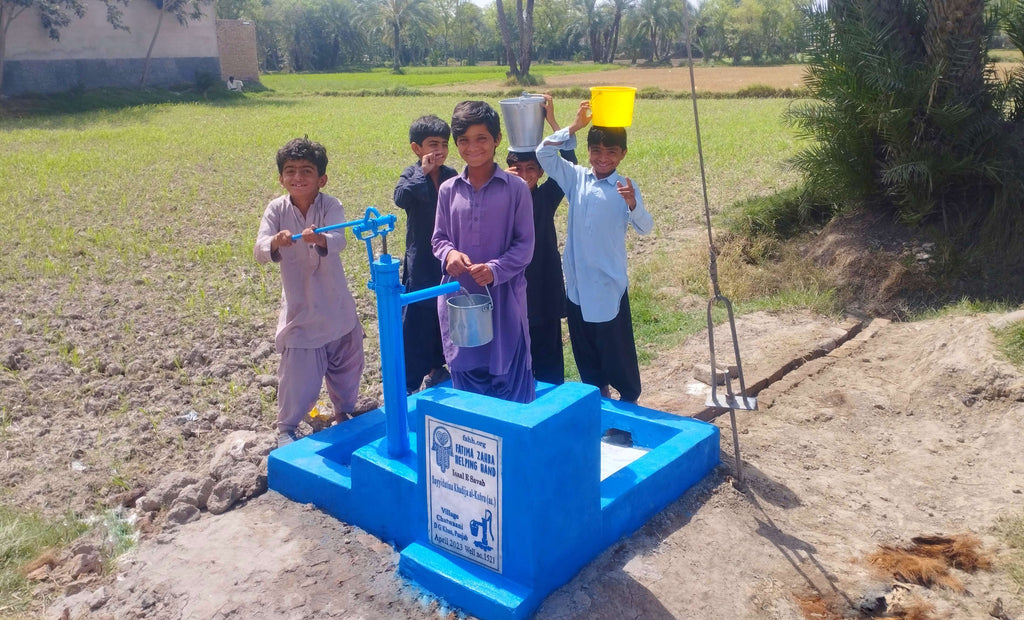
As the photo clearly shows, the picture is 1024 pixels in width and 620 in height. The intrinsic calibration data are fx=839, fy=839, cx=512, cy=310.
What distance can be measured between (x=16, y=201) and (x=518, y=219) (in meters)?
8.80

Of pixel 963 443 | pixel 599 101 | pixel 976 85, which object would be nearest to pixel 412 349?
pixel 599 101

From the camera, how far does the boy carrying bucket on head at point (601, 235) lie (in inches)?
141

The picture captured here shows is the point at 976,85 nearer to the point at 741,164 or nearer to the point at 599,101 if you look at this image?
the point at 599,101

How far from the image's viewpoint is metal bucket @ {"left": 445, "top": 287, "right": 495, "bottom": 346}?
293 cm

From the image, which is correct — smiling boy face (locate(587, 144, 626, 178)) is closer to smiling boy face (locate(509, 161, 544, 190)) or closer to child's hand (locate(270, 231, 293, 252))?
smiling boy face (locate(509, 161, 544, 190))

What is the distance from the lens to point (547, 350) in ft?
13.1

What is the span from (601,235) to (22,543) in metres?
2.52

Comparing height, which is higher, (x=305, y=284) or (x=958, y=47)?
(x=958, y=47)

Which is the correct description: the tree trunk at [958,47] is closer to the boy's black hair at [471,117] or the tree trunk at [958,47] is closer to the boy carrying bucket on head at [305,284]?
the boy's black hair at [471,117]

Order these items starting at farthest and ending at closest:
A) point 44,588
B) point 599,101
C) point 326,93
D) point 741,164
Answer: point 326,93 < point 741,164 < point 599,101 < point 44,588

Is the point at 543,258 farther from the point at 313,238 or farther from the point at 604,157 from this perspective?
the point at 313,238

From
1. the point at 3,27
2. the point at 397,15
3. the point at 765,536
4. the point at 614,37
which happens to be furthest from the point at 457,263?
the point at 614,37

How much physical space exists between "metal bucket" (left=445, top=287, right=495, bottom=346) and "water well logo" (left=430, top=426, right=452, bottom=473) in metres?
0.43

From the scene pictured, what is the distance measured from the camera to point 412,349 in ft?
13.4
